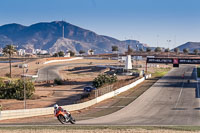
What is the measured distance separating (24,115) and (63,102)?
65.4 feet

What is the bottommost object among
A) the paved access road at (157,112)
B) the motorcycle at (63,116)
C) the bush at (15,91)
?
the paved access road at (157,112)

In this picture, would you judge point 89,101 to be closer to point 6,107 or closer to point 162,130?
point 6,107

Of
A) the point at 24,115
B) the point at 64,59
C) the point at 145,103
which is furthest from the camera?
the point at 64,59

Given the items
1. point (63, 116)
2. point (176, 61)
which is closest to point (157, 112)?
point (63, 116)

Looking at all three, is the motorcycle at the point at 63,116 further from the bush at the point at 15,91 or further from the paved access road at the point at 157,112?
the bush at the point at 15,91

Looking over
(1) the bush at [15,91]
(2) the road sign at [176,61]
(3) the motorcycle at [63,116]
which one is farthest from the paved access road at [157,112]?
(2) the road sign at [176,61]

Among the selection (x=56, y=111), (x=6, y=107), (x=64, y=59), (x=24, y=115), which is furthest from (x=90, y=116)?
(x=64, y=59)

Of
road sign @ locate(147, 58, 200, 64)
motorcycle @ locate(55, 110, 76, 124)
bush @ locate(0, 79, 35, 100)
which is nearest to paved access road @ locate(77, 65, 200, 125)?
motorcycle @ locate(55, 110, 76, 124)

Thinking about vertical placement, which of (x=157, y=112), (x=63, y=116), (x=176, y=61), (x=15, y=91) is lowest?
(x=157, y=112)

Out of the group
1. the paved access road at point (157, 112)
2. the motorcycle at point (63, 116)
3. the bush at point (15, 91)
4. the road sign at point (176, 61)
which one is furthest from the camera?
the road sign at point (176, 61)

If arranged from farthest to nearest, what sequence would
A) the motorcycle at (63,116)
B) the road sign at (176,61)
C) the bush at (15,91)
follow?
the road sign at (176,61) < the bush at (15,91) < the motorcycle at (63,116)

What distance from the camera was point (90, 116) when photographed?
3612 cm

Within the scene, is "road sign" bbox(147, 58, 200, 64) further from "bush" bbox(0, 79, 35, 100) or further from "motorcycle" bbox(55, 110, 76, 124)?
"motorcycle" bbox(55, 110, 76, 124)

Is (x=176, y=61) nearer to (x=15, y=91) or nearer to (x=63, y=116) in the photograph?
(x=15, y=91)
